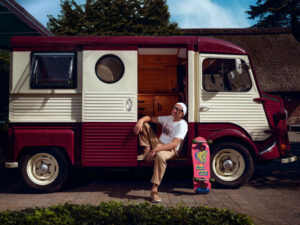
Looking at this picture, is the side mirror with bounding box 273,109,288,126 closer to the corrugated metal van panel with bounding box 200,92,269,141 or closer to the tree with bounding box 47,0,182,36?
the corrugated metal van panel with bounding box 200,92,269,141

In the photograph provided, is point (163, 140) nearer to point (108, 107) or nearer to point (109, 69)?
point (108, 107)

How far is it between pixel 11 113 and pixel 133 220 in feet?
11.6

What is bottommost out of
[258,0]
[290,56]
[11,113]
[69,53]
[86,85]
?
[11,113]

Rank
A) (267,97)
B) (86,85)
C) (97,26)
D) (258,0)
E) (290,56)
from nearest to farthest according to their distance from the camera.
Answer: (86,85)
(267,97)
(97,26)
(290,56)
(258,0)

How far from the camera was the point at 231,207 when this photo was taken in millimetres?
4645

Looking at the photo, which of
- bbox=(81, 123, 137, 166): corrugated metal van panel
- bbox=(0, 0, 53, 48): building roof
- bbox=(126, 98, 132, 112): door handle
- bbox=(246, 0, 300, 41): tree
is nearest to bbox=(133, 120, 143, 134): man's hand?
bbox=(81, 123, 137, 166): corrugated metal van panel

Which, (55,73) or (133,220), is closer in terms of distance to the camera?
(133,220)

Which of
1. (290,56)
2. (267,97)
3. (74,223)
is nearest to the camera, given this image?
(74,223)

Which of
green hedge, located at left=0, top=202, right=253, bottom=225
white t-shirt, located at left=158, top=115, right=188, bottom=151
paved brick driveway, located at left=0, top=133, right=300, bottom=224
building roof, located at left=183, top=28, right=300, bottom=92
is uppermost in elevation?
building roof, located at left=183, top=28, right=300, bottom=92

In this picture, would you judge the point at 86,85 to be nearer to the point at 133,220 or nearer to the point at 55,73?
the point at 55,73

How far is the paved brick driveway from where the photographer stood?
469 centimetres

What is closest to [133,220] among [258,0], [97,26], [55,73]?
[55,73]

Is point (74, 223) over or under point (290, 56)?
under

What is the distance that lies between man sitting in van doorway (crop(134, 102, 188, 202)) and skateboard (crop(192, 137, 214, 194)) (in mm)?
333
